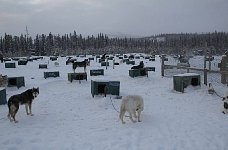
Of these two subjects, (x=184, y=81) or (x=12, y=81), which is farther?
(x=12, y=81)

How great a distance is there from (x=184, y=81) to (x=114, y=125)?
8157 mm

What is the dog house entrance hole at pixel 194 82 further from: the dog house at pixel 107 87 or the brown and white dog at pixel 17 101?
the brown and white dog at pixel 17 101

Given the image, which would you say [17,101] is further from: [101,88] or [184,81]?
[184,81]

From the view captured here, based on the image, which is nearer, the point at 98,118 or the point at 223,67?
the point at 98,118

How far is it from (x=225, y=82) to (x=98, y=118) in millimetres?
10538

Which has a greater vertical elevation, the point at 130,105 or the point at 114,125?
the point at 130,105

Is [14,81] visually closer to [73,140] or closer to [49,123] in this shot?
[49,123]

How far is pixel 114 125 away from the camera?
34.2 ft

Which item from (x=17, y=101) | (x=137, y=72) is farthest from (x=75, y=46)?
(x=17, y=101)

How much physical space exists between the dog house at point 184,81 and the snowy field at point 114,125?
46 centimetres

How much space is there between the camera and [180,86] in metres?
17.0

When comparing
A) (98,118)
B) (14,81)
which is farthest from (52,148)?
(14,81)

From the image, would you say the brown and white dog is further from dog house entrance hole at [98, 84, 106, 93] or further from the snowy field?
dog house entrance hole at [98, 84, 106, 93]

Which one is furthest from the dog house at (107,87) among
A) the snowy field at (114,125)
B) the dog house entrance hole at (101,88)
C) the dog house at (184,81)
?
the dog house at (184,81)
